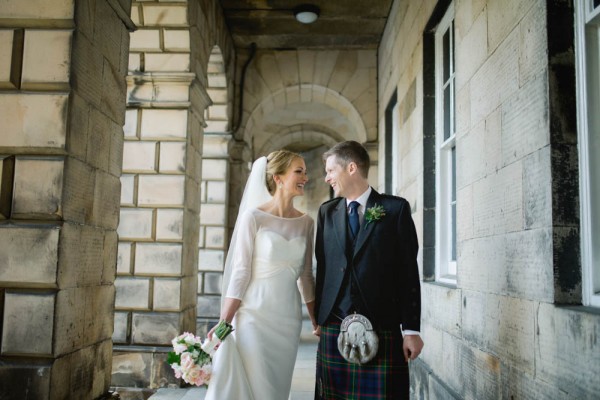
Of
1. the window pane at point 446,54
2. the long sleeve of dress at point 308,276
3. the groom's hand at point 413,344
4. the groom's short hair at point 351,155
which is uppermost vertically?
the window pane at point 446,54

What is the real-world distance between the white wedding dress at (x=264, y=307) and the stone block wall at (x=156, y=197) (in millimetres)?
2625

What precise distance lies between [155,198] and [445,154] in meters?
3.00

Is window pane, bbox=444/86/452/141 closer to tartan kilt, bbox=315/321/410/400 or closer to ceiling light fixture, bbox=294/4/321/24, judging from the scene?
tartan kilt, bbox=315/321/410/400

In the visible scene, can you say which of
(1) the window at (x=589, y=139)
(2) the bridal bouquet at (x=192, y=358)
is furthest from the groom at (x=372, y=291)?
(1) the window at (x=589, y=139)

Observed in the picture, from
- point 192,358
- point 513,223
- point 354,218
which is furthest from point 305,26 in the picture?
point 192,358

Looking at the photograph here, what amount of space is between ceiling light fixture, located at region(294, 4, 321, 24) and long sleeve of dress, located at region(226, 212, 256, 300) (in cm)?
514

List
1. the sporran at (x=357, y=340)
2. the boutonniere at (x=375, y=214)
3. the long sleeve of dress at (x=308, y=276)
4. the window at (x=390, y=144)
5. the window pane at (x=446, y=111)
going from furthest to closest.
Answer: the window at (x=390, y=144) < the window pane at (x=446, y=111) < the long sleeve of dress at (x=308, y=276) < the boutonniere at (x=375, y=214) < the sporran at (x=357, y=340)

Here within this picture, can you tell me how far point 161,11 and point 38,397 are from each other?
4213mm

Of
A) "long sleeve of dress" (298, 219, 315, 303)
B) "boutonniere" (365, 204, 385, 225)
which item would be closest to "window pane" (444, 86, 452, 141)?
"long sleeve of dress" (298, 219, 315, 303)

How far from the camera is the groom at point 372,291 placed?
2338 mm

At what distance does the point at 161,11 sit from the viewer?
17.8ft

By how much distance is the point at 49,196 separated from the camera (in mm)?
2559

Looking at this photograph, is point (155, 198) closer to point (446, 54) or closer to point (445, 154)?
point (445, 154)

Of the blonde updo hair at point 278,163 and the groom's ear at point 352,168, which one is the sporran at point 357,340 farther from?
the blonde updo hair at point 278,163
